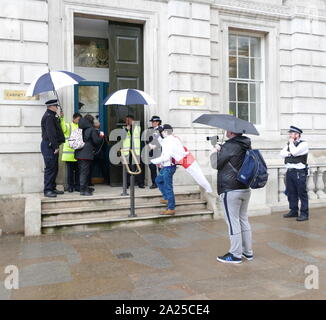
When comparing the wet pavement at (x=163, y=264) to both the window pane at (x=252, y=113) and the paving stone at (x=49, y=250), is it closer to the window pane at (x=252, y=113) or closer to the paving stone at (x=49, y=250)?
the paving stone at (x=49, y=250)

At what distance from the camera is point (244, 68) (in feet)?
36.6

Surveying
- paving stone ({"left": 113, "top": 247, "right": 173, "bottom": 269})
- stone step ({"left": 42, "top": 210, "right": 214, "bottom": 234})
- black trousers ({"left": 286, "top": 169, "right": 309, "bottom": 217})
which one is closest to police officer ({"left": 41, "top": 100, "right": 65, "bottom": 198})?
stone step ({"left": 42, "top": 210, "right": 214, "bottom": 234})

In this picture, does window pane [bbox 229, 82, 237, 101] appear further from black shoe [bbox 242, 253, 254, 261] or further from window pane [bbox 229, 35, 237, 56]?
black shoe [bbox 242, 253, 254, 261]

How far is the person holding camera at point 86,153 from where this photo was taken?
306 inches

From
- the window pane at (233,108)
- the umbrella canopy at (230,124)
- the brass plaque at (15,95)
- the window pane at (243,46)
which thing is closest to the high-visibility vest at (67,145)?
the brass plaque at (15,95)

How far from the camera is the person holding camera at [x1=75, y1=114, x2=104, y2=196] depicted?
7.77 m

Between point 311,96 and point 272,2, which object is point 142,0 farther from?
point 311,96

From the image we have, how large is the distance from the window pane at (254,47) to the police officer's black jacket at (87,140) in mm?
6115

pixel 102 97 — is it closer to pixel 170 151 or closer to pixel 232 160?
pixel 170 151

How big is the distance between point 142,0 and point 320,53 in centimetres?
575

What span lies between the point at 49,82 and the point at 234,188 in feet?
15.3

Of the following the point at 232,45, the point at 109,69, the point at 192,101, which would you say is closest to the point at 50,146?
the point at 109,69

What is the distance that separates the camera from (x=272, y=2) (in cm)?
1088

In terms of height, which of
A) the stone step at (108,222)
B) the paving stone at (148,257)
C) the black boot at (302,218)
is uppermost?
the stone step at (108,222)
